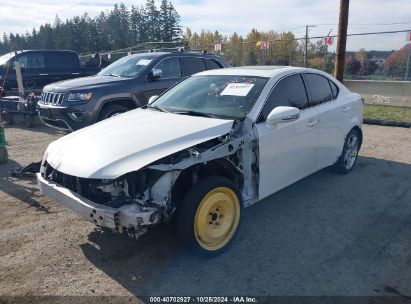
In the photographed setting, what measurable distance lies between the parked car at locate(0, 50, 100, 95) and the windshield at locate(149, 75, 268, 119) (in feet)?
28.2

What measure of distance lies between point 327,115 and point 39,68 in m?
10.7

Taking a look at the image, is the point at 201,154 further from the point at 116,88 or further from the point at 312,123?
the point at 116,88

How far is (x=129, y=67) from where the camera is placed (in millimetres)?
8406

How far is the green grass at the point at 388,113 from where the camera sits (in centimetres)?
1054

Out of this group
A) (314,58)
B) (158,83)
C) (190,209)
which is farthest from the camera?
(314,58)

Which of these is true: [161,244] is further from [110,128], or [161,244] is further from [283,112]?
[283,112]

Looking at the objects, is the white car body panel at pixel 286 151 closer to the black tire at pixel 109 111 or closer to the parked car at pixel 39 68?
the black tire at pixel 109 111

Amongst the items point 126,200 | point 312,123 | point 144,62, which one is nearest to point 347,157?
point 312,123

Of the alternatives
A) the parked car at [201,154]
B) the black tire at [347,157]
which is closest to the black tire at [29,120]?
the parked car at [201,154]

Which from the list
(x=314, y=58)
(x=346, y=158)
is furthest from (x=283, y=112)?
→ (x=314, y=58)

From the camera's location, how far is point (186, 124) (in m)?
3.91

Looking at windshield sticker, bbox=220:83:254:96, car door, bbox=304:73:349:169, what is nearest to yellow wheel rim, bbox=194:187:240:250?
windshield sticker, bbox=220:83:254:96

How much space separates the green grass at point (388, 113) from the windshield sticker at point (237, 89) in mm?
7378

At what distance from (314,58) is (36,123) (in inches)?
540
